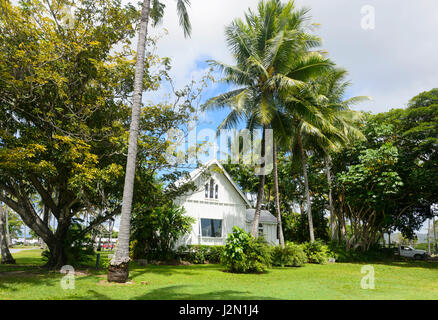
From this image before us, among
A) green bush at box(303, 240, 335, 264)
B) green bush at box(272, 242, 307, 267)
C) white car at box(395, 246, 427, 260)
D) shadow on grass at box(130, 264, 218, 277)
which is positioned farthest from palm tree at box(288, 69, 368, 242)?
white car at box(395, 246, 427, 260)

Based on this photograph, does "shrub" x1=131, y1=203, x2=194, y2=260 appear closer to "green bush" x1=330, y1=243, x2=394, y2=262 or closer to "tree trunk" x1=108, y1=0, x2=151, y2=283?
"tree trunk" x1=108, y1=0, x2=151, y2=283

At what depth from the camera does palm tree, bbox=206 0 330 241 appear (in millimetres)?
17141

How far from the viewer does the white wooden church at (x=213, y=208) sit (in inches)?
850

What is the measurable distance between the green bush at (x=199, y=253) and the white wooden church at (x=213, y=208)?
0.72 meters

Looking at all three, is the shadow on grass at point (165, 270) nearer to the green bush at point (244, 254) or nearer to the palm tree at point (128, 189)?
the green bush at point (244, 254)

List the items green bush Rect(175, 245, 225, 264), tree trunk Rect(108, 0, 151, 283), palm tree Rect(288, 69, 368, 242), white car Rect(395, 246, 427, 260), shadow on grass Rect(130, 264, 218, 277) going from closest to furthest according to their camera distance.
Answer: tree trunk Rect(108, 0, 151, 283) < shadow on grass Rect(130, 264, 218, 277) < palm tree Rect(288, 69, 368, 242) < green bush Rect(175, 245, 225, 264) < white car Rect(395, 246, 427, 260)

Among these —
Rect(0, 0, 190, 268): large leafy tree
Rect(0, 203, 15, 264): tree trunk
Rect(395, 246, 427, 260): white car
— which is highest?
Rect(0, 0, 190, 268): large leafy tree

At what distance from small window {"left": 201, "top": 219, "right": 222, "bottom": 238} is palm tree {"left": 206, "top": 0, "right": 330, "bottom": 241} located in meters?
5.93

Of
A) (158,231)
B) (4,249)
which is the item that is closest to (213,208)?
(158,231)

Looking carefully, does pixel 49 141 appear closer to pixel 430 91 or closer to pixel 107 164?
pixel 107 164

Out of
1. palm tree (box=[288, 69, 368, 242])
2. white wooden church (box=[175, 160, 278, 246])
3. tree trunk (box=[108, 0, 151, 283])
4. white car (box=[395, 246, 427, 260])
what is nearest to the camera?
tree trunk (box=[108, 0, 151, 283])

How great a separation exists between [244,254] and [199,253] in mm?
6372

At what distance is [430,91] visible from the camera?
71.3 ft
